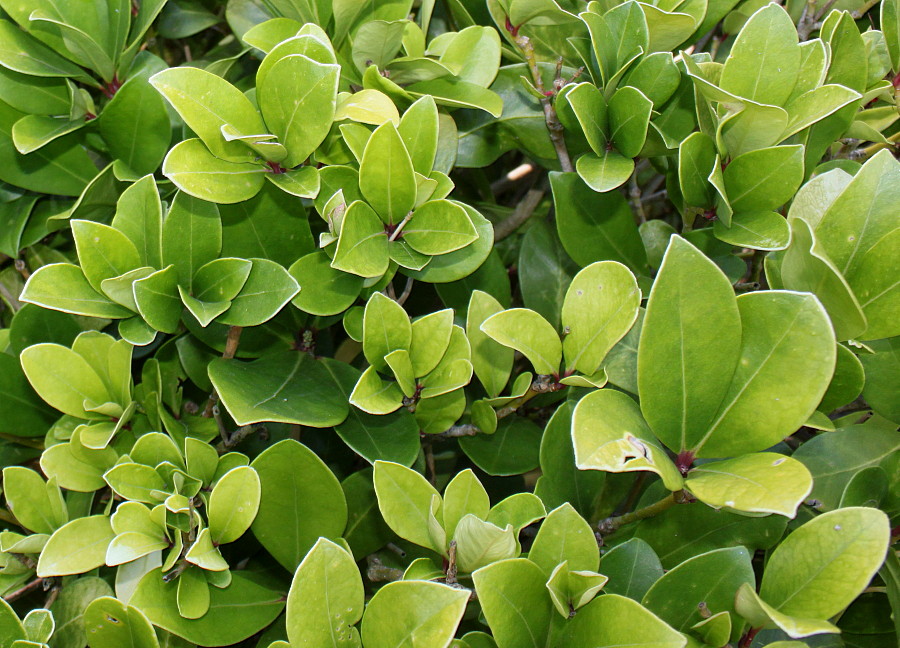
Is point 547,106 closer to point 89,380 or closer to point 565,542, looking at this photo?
point 565,542

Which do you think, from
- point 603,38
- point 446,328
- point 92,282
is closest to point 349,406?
point 446,328

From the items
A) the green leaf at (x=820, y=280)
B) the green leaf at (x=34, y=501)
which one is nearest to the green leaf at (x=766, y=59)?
the green leaf at (x=820, y=280)

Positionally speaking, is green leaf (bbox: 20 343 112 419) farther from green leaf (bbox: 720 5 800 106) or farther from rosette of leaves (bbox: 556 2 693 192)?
green leaf (bbox: 720 5 800 106)

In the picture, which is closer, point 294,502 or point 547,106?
point 294,502

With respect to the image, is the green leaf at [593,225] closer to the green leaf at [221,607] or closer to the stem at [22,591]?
the green leaf at [221,607]

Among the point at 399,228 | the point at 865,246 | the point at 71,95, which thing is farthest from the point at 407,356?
the point at 71,95

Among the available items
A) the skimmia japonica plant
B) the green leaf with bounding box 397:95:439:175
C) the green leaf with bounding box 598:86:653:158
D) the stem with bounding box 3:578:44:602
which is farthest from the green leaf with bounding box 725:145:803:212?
the stem with bounding box 3:578:44:602
